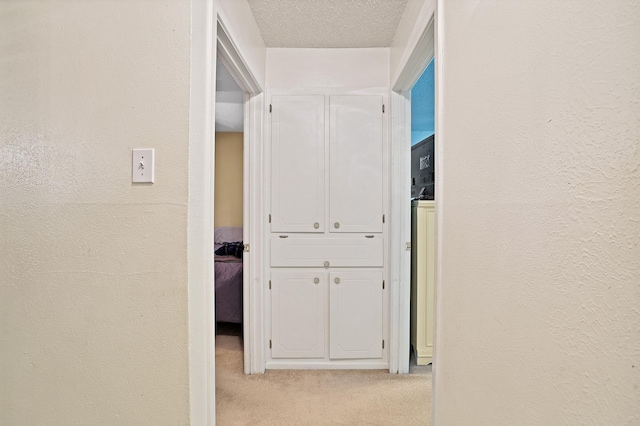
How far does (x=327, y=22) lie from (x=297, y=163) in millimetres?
939

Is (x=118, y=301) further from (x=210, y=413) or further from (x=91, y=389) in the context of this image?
(x=210, y=413)

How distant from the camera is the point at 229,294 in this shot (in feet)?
10.3

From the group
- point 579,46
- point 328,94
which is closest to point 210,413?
point 579,46

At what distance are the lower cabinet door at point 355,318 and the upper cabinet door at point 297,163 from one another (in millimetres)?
518

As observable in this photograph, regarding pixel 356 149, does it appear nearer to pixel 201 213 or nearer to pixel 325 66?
pixel 325 66

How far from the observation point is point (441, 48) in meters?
1.31

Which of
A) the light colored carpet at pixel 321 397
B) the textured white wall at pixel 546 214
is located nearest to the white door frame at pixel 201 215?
the light colored carpet at pixel 321 397

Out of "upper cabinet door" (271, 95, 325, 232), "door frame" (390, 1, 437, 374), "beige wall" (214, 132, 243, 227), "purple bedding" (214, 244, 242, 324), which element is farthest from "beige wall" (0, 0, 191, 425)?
Answer: "beige wall" (214, 132, 243, 227)

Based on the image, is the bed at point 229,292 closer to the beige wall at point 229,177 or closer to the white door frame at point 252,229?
the white door frame at point 252,229

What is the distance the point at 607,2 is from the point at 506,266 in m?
0.57

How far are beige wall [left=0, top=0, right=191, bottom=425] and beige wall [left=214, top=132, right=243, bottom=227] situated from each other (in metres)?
3.88

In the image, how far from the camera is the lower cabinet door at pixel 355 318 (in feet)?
8.05

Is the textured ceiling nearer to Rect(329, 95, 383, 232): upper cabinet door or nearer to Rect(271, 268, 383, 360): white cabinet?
Rect(329, 95, 383, 232): upper cabinet door

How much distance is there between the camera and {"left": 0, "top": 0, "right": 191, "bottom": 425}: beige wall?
1.22 metres
